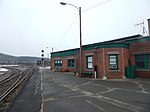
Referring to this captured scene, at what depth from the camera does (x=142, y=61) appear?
67.9ft

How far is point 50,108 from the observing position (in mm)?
7637

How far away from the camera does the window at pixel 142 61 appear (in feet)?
65.7

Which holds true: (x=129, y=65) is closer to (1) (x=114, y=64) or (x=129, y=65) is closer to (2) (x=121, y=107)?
(1) (x=114, y=64)

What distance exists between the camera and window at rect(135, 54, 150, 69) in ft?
65.7

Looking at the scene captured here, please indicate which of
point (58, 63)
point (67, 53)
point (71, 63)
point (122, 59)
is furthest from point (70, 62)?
point (122, 59)

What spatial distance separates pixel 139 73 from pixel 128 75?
149 cm

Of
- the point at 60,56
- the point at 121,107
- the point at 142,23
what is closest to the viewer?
the point at 121,107

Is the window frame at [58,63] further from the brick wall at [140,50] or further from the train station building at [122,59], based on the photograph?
the brick wall at [140,50]

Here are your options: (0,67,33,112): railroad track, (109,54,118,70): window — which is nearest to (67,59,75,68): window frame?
(109,54,118,70): window

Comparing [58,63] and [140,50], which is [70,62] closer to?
[58,63]

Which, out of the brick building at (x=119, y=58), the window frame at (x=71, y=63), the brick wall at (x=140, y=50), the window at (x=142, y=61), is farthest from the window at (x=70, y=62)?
the window at (x=142, y=61)

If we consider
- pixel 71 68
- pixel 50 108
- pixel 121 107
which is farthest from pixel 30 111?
pixel 71 68

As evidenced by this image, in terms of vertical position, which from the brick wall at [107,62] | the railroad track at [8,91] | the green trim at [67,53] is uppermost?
the green trim at [67,53]

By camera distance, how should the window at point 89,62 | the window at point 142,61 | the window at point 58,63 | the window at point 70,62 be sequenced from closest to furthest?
the window at point 142,61
the window at point 89,62
the window at point 70,62
the window at point 58,63
